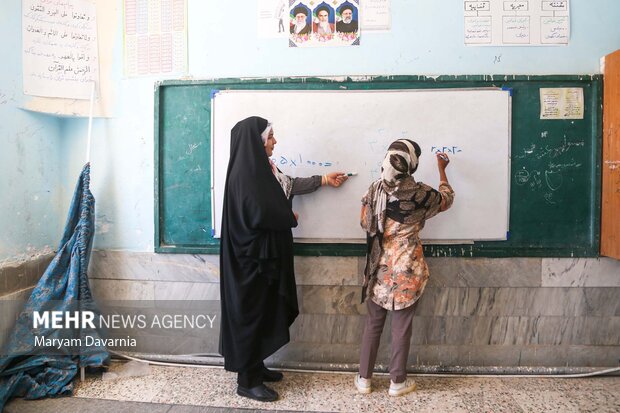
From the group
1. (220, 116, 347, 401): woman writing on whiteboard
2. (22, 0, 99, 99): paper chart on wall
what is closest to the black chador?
(220, 116, 347, 401): woman writing on whiteboard

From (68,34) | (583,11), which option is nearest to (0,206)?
(68,34)

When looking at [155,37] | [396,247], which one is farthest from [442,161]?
[155,37]

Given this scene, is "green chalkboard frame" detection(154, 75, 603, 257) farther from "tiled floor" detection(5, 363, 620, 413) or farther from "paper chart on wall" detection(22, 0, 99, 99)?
"tiled floor" detection(5, 363, 620, 413)

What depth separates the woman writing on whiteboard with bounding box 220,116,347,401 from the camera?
6.47 ft

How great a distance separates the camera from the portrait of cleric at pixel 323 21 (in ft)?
7.88

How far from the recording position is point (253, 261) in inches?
79.7

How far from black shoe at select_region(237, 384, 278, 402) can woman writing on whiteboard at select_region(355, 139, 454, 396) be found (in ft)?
1.72

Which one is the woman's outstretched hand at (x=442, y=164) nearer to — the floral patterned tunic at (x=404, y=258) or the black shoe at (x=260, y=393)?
the floral patterned tunic at (x=404, y=258)

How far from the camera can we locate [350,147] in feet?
7.87

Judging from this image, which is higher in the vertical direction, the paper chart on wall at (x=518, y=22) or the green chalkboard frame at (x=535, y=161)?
the paper chart on wall at (x=518, y=22)

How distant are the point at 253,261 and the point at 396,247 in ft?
2.61

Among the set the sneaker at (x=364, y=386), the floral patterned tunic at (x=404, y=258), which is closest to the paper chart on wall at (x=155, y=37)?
the floral patterned tunic at (x=404, y=258)

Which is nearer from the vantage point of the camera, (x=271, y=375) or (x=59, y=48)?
(x=271, y=375)

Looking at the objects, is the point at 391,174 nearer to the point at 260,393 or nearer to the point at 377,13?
the point at 377,13
